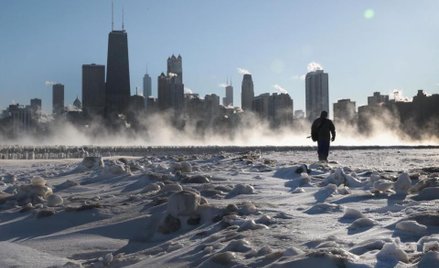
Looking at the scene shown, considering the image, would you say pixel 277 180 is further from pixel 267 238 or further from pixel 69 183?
pixel 267 238

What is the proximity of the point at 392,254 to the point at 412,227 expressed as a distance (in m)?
0.73

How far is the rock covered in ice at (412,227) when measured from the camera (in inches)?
137

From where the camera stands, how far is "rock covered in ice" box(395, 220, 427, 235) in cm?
348

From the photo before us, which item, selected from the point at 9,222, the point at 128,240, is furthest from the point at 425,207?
the point at 9,222

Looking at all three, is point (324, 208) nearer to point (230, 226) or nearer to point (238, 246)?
point (230, 226)

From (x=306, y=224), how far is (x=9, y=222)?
10.7 ft

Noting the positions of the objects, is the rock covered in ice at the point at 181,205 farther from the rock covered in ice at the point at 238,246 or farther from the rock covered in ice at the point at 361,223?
the rock covered in ice at the point at 361,223

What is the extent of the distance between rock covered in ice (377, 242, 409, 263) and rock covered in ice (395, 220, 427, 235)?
2.17 feet

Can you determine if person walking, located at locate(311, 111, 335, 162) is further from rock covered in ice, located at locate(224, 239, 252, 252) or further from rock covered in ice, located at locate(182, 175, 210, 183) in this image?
rock covered in ice, located at locate(224, 239, 252, 252)

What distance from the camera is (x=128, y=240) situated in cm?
439

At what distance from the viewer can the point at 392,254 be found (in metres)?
2.87

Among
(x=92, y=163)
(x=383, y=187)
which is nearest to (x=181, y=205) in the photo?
(x=383, y=187)

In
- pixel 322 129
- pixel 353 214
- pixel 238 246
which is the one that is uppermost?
pixel 322 129

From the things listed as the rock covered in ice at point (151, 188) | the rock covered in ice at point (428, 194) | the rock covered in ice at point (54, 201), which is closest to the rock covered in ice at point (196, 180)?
the rock covered in ice at point (151, 188)
